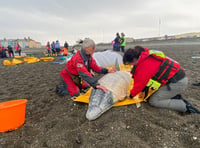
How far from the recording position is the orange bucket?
7.31 ft

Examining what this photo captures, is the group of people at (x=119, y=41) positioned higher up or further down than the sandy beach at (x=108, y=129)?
higher up

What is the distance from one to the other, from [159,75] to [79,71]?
5.41ft

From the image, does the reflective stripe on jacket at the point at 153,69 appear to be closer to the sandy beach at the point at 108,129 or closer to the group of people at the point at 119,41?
the sandy beach at the point at 108,129

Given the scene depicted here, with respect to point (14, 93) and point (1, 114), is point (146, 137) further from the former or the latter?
point (14, 93)

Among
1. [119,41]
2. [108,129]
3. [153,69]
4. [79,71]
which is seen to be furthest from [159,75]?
[119,41]

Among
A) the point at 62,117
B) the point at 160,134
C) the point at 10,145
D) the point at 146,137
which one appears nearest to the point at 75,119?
the point at 62,117

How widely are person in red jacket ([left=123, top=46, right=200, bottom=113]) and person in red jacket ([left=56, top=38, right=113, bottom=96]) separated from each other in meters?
0.83

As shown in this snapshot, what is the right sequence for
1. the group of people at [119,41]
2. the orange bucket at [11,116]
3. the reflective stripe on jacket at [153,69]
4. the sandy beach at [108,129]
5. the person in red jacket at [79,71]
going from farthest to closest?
the group of people at [119,41] → the person in red jacket at [79,71] → the reflective stripe on jacket at [153,69] → the orange bucket at [11,116] → the sandy beach at [108,129]

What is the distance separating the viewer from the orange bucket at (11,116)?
7.31ft

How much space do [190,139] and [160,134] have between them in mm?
402

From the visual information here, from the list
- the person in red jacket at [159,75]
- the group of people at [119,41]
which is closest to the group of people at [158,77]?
the person in red jacket at [159,75]

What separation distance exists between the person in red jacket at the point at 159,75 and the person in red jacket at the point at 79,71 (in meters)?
0.83

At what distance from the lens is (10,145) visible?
217cm

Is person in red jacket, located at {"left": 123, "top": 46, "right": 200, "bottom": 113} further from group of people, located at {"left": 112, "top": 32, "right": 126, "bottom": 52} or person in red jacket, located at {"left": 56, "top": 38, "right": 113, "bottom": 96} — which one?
group of people, located at {"left": 112, "top": 32, "right": 126, "bottom": 52}
